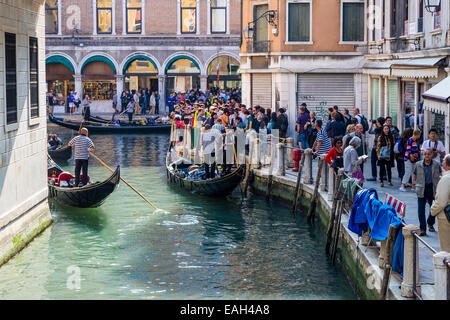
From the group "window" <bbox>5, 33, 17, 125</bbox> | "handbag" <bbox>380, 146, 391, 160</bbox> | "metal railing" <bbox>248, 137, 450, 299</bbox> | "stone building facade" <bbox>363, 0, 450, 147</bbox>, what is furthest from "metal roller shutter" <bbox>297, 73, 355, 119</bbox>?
"window" <bbox>5, 33, 17, 125</bbox>

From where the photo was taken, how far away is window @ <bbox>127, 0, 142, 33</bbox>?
A: 35938 mm

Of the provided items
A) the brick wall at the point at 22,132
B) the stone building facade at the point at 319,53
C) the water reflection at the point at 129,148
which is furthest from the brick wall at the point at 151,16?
the brick wall at the point at 22,132

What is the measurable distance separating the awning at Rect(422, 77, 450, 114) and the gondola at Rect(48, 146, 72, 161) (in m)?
11.9

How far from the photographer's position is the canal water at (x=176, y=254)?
10.2m

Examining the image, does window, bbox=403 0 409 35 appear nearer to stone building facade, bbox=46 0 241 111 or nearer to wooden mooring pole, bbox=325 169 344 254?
wooden mooring pole, bbox=325 169 344 254

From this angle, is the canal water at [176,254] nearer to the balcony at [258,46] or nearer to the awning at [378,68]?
the awning at [378,68]

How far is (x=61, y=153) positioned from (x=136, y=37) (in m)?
14.6

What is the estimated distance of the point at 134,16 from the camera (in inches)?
1415

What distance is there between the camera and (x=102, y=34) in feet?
117

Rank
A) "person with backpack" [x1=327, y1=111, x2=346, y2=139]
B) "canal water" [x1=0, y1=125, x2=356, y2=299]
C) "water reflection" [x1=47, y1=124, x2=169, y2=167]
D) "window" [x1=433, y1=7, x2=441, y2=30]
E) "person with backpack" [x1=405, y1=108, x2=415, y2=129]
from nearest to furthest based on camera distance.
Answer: "canal water" [x1=0, y1=125, x2=356, y2=299]
"window" [x1=433, y1=7, x2=441, y2=30]
"person with backpack" [x1=327, y1=111, x2=346, y2=139]
"person with backpack" [x1=405, y1=108, x2=415, y2=129]
"water reflection" [x1=47, y1=124, x2=169, y2=167]

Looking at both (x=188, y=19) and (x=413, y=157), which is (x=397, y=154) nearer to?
(x=413, y=157)

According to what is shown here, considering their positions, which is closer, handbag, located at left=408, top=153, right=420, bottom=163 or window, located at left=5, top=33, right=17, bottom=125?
window, located at left=5, top=33, right=17, bottom=125

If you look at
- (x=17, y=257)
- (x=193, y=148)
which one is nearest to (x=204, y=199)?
(x=193, y=148)
